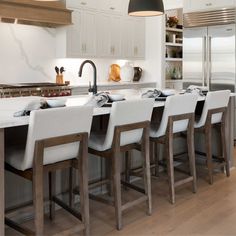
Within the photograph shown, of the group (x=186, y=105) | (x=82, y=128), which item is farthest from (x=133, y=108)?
(x=186, y=105)

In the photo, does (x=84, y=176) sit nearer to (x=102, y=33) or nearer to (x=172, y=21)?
(x=102, y=33)

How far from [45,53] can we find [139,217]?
3774 millimetres

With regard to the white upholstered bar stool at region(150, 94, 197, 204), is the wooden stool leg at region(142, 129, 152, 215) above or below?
below

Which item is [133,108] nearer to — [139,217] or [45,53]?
[139,217]

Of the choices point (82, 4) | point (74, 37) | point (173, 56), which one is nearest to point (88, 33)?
point (74, 37)

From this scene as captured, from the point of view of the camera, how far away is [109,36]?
259 inches

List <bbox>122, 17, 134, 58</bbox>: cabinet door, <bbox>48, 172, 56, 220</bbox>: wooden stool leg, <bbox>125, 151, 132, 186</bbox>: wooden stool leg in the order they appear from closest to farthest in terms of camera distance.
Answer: <bbox>48, 172, 56, 220</bbox>: wooden stool leg < <bbox>125, 151, 132, 186</bbox>: wooden stool leg < <bbox>122, 17, 134, 58</bbox>: cabinet door

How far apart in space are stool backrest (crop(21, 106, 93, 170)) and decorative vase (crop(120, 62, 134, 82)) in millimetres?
4547

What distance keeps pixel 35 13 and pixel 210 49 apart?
9.07ft

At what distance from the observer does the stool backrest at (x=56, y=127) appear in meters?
2.22

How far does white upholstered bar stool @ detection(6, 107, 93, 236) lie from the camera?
7.35ft

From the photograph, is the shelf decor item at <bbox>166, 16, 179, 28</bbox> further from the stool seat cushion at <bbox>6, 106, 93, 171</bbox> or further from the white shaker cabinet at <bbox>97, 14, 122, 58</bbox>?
the stool seat cushion at <bbox>6, 106, 93, 171</bbox>

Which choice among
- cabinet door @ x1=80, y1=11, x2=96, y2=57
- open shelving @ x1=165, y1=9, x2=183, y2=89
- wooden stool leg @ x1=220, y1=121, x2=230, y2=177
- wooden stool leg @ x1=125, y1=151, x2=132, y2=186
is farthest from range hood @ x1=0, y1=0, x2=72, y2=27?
wooden stool leg @ x1=220, y1=121, x2=230, y2=177

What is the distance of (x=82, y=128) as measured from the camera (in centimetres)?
248
